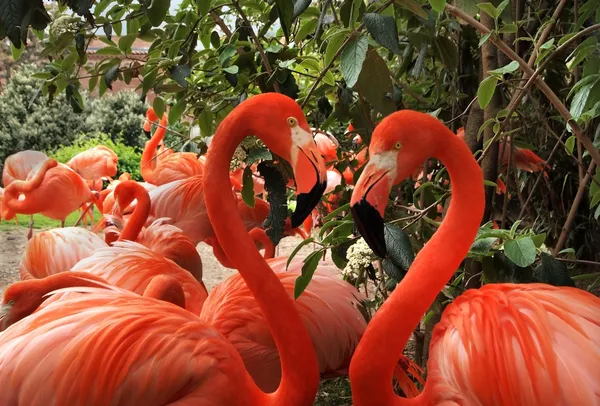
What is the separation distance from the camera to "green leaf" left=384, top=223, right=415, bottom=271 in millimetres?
1600

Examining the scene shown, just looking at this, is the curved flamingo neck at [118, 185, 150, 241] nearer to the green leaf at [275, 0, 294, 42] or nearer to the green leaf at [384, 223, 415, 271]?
the green leaf at [384, 223, 415, 271]

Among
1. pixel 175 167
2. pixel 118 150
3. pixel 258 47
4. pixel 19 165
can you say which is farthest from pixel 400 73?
pixel 118 150

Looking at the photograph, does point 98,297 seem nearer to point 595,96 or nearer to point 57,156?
point 595,96

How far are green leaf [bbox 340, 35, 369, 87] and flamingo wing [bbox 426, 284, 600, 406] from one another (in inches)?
23.9

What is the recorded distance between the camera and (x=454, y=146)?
1.56 meters

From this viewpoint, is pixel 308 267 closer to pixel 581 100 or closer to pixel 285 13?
pixel 285 13

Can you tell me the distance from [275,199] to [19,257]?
4.67 metres

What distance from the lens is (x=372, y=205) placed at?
4.64 feet

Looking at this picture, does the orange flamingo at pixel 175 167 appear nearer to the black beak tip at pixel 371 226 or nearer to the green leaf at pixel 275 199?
the green leaf at pixel 275 199

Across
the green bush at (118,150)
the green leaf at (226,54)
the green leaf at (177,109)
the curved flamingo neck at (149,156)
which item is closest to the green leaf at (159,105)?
the green leaf at (177,109)

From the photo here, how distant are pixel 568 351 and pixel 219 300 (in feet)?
4.15

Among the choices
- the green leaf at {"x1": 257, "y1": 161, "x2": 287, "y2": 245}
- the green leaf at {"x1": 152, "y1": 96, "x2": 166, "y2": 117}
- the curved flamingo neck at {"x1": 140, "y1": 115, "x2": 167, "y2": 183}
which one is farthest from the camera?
the curved flamingo neck at {"x1": 140, "y1": 115, "x2": 167, "y2": 183}

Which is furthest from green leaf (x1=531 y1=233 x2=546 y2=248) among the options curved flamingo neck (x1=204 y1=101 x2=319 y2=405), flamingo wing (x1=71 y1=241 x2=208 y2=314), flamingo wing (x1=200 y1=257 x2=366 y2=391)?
flamingo wing (x1=71 y1=241 x2=208 y2=314)

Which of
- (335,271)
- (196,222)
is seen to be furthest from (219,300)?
(196,222)
